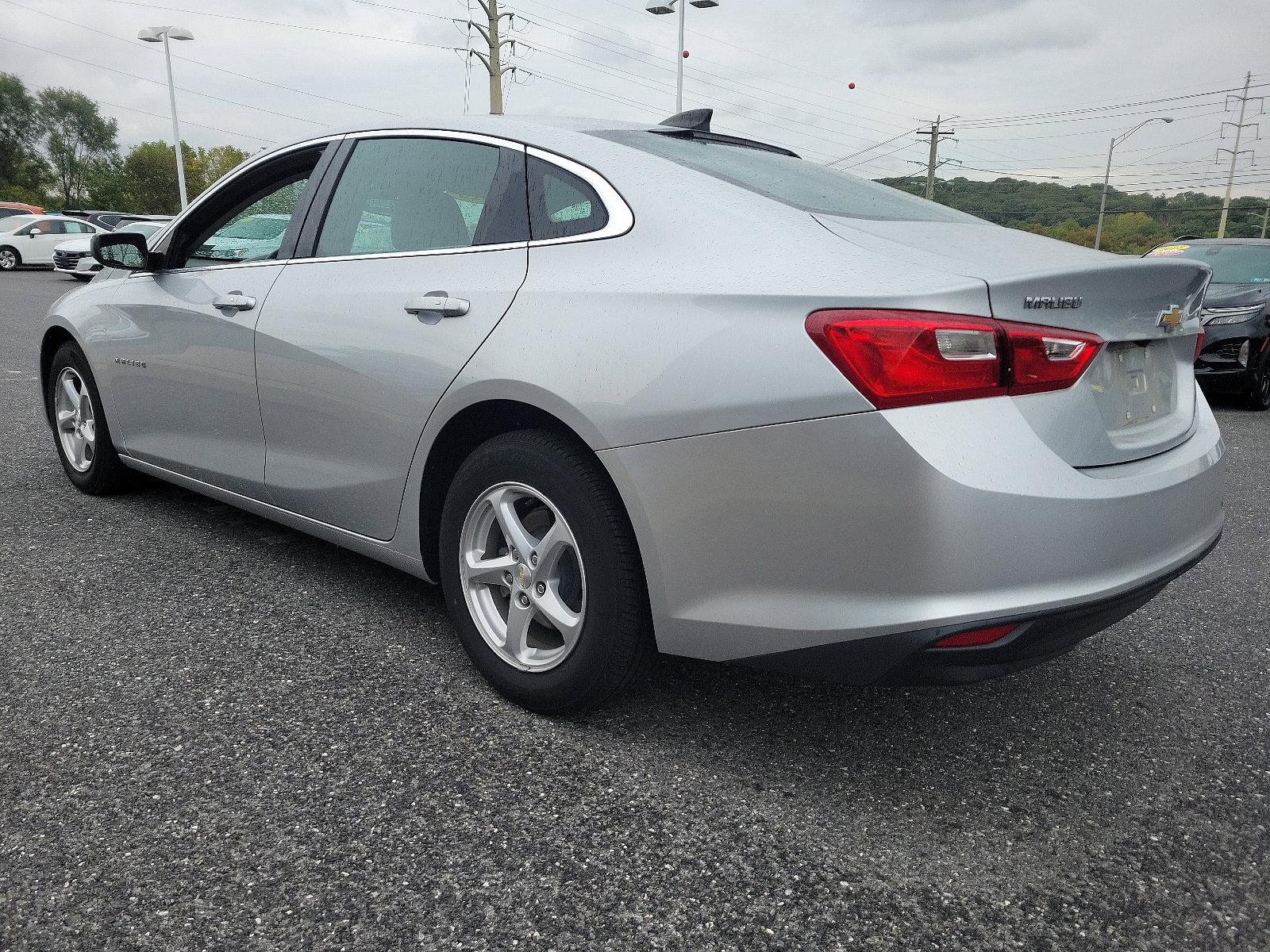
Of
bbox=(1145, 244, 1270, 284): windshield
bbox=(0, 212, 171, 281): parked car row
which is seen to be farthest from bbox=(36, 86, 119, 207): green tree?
bbox=(1145, 244, 1270, 284): windshield

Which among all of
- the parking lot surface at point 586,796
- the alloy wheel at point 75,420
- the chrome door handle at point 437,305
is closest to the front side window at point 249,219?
the chrome door handle at point 437,305

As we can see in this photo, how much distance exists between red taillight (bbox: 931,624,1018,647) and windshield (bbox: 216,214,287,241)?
2.56 meters

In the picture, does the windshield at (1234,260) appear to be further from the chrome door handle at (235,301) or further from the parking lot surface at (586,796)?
the chrome door handle at (235,301)

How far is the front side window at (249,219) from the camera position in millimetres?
3459

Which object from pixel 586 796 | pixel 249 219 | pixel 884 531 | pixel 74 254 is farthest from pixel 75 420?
pixel 74 254

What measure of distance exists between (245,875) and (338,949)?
308 millimetres

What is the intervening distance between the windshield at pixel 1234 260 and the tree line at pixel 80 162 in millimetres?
77556

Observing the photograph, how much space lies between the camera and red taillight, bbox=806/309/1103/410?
1.96 m

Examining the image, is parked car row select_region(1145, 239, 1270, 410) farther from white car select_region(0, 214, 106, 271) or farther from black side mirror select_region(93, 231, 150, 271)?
white car select_region(0, 214, 106, 271)

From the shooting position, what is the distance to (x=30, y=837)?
2.09 metres

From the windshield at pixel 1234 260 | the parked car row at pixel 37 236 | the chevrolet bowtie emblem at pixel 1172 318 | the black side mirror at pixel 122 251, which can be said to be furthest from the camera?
the parked car row at pixel 37 236

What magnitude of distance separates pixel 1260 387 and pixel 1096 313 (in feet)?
27.3

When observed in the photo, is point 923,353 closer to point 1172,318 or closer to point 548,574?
point 1172,318

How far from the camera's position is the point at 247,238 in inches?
144
